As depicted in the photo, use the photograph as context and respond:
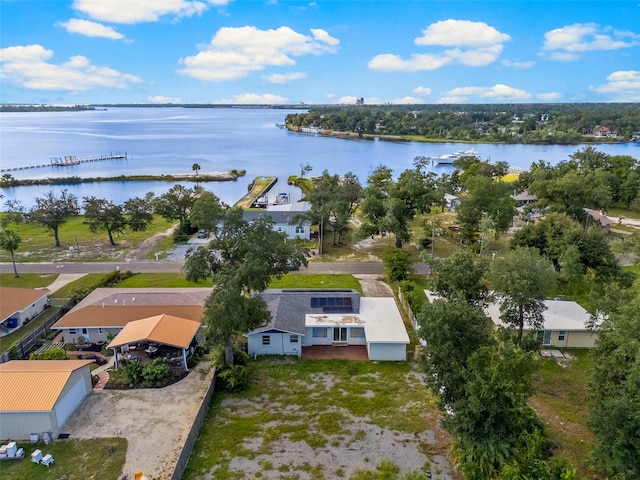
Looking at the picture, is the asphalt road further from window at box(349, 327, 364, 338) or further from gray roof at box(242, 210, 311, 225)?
window at box(349, 327, 364, 338)

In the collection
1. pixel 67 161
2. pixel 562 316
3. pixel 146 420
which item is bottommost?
pixel 146 420

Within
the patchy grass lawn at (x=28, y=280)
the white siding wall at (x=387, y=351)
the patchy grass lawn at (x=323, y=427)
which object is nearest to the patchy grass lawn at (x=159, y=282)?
the patchy grass lawn at (x=28, y=280)

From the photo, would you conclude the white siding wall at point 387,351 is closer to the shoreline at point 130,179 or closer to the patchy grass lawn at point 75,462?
the patchy grass lawn at point 75,462

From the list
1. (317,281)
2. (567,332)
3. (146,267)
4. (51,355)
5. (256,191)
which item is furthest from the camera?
(256,191)

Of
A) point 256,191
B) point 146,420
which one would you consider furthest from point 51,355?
point 256,191

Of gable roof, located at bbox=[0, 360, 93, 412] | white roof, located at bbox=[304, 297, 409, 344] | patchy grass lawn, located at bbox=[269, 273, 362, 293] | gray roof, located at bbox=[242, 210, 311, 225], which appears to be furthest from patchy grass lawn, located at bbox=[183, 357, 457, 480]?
gray roof, located at bbox=[242, 210, 311, 225]

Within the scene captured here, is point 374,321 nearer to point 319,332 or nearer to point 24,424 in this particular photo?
point 319,332
